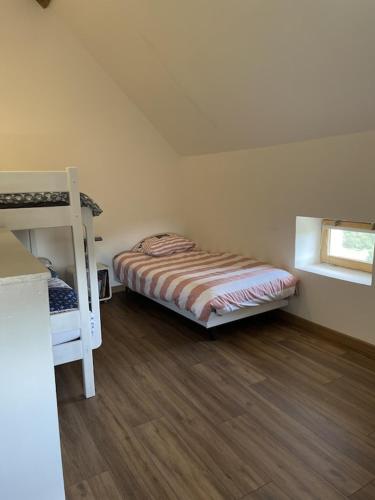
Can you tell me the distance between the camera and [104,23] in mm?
2975

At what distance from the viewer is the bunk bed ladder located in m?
1.90

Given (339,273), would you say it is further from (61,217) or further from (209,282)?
(61,217)

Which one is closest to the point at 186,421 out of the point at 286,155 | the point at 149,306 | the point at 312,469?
the point at 312,469

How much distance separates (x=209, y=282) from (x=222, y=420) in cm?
109

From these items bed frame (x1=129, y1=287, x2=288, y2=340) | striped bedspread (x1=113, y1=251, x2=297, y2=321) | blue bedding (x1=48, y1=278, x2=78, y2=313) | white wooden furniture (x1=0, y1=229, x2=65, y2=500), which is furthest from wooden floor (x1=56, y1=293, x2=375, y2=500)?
blue bedding (x1=48, y1=278, x2=78, y2=313)

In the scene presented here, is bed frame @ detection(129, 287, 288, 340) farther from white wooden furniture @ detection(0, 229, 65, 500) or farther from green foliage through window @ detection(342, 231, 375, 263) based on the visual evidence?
white wooden furniture @ detection(0, 229, 65, 500)

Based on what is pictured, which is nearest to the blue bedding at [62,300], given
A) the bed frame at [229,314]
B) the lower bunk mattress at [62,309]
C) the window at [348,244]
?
the lower bunk mattress at [62,309]

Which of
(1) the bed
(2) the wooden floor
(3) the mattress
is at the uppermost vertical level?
(3) the mattress

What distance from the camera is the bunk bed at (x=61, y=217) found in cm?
185

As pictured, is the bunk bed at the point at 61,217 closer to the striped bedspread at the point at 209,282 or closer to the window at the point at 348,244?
the striped bedspread at the point at 209,282

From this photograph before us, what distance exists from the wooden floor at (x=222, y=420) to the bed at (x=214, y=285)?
0.77 feet

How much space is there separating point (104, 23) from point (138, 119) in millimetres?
1001

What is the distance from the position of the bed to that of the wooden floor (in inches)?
9.2

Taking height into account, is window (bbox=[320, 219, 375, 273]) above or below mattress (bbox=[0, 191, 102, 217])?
below
